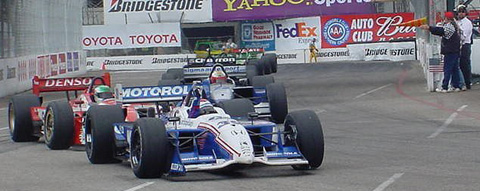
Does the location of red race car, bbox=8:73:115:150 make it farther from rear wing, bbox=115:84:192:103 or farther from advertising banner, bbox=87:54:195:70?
advertising banner, bbox=87:54:195:70

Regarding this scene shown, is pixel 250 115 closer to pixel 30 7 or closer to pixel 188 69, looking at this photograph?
pixel 188 69

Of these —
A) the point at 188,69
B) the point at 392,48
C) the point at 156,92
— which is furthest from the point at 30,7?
the point at 156,92

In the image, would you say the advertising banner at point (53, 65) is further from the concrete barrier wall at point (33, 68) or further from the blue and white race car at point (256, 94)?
the blue and white race car at point (256, 94)

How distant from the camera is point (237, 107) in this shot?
1477 cm

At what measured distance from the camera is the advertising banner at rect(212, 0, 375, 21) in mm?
60219

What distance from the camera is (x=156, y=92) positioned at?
14.2 metres

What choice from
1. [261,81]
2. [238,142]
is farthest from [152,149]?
[261,81]

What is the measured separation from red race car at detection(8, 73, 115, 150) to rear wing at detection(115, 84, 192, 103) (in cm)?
A: 91

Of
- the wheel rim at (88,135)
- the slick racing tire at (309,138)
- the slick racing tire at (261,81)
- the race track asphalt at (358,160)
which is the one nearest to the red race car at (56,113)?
the race track asphalt at (358,160)

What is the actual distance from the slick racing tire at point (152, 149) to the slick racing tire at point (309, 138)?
1490 millimetres

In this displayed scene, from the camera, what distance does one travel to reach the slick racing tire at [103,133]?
1283 cm

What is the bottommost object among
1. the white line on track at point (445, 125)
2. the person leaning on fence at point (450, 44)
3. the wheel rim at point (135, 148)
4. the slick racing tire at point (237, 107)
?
the white line on track at point (445, 125)

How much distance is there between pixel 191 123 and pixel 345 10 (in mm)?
49144

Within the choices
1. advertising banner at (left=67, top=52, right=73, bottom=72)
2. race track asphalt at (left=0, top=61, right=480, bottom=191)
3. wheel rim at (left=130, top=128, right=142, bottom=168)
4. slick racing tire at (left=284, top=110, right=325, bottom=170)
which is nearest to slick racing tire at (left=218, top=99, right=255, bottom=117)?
race track asphalt at (left=0, top=61, right=480, bottom=191)
